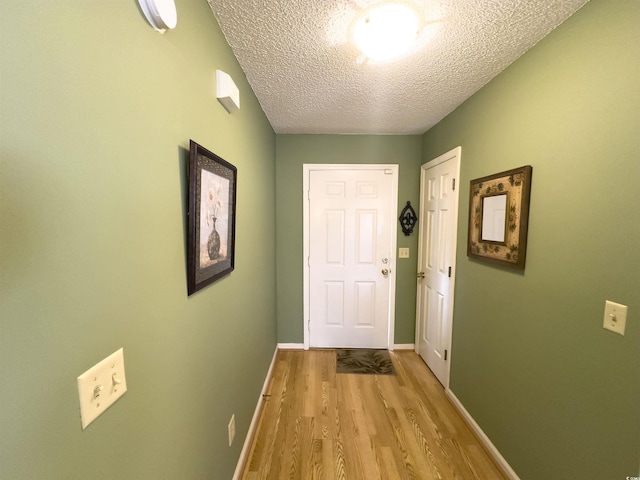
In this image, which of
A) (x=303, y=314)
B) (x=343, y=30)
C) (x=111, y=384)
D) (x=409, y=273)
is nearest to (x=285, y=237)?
(x=303, y=314)

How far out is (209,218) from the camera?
1.02 meters

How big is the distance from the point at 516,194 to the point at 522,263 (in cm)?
38

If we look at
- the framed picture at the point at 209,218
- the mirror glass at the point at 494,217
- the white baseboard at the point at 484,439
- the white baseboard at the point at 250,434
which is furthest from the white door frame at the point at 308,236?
the framed picture at the point at 209,218

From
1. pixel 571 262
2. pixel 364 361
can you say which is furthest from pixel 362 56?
pixel 364 361

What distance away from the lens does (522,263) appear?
53.9 inches

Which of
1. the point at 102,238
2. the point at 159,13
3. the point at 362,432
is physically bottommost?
the point at 362,432

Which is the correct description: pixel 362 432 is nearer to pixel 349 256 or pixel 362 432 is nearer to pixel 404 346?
pixel 404 346

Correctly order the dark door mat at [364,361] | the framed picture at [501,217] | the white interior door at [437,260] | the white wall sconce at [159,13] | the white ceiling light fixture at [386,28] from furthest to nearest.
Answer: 1. the dark door mat at [364,361]
2. the white interior door at [437,260]
3. the framed picture at [501,217]
4. the white ceiling light fixture at [386,28]
5. the white wall sconce at [159,13]

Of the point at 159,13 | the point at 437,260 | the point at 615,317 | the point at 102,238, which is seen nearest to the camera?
the point at 102,238

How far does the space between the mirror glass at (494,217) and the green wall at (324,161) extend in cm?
104

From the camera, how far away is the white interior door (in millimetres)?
2086

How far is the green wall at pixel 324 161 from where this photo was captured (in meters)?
2.65

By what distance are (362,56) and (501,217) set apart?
48.3 inches

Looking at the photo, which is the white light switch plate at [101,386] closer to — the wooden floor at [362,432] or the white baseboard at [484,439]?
the wooden floor at [362,432]
